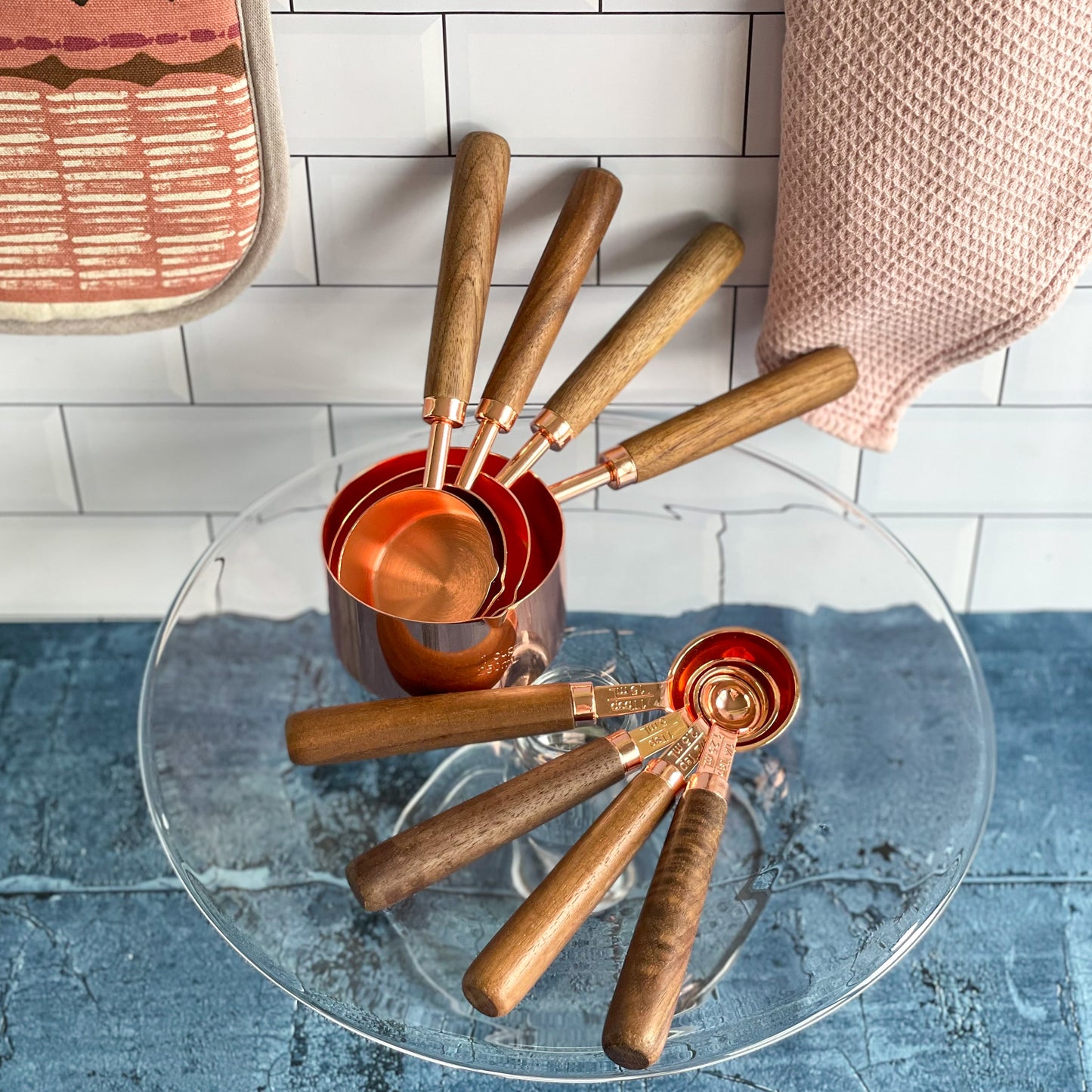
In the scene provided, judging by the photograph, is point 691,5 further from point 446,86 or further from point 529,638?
point 529,638

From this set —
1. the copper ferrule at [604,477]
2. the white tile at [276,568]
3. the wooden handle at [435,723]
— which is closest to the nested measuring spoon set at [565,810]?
the wooden handle at [435,723]

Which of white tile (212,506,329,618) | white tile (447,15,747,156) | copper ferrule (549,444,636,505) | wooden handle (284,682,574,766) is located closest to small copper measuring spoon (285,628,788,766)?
wooden handle (284,682,574,766)

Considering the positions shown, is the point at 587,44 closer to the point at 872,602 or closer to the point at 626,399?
the point at 626,399

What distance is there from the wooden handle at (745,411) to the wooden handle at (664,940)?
7.9 inches

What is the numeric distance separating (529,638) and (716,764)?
120mm

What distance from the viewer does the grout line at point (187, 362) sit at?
83 centimetres

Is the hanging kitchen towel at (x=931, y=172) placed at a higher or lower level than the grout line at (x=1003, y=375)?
higher

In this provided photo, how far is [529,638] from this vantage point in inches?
23.8

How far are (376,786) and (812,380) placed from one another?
43 cm

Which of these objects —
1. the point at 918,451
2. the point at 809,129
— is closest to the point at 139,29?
the point at 809,129

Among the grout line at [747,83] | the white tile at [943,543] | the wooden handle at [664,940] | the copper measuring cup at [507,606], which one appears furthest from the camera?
the white tile at [943,543]

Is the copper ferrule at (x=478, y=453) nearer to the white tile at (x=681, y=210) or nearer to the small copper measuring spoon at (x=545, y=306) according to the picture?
the small copper measuring spoon at (x=545, y=306)

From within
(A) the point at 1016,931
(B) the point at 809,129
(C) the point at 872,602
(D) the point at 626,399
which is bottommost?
(A) the point at 1016,931

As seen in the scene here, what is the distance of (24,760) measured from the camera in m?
0.91
